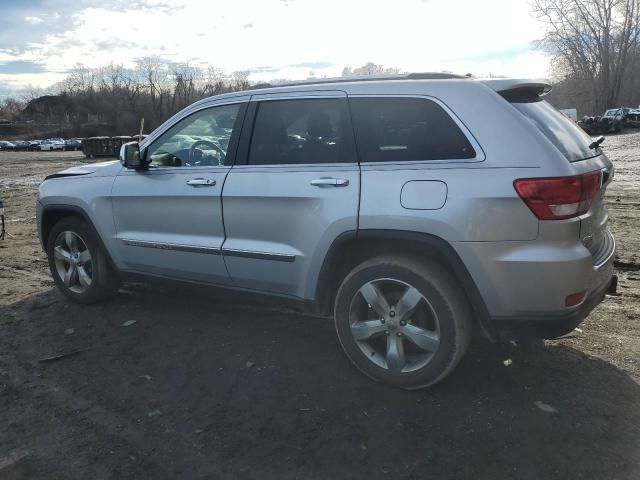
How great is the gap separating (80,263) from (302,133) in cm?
261

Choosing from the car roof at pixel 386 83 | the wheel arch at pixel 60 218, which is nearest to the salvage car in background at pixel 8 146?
the wheel arch at pixel 60 218

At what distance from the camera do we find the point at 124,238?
4727 millimetres

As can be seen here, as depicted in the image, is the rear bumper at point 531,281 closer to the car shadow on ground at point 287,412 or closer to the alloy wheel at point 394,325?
the alloy wheel at point 394,325

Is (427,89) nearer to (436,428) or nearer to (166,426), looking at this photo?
(436,428)

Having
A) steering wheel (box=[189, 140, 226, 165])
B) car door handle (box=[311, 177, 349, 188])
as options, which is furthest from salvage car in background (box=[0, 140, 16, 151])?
car door handle (box=[311, 177, 349, 188])

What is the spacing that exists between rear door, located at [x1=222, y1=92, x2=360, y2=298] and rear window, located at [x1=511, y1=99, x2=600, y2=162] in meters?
1.06

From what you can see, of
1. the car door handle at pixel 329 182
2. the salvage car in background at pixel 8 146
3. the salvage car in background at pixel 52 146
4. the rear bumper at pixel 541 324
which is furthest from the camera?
the salvage car in background at pixel 8 146

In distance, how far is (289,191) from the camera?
3686mm

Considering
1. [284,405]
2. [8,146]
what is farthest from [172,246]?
[8,146]

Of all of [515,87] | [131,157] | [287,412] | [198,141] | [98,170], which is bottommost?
[287,412]

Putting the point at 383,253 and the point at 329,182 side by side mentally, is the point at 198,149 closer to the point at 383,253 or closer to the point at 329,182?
the point at 329,182

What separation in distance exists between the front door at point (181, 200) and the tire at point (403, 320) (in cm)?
112

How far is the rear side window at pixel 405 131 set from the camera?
10.7 ft

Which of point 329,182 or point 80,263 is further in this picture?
point 80,263
